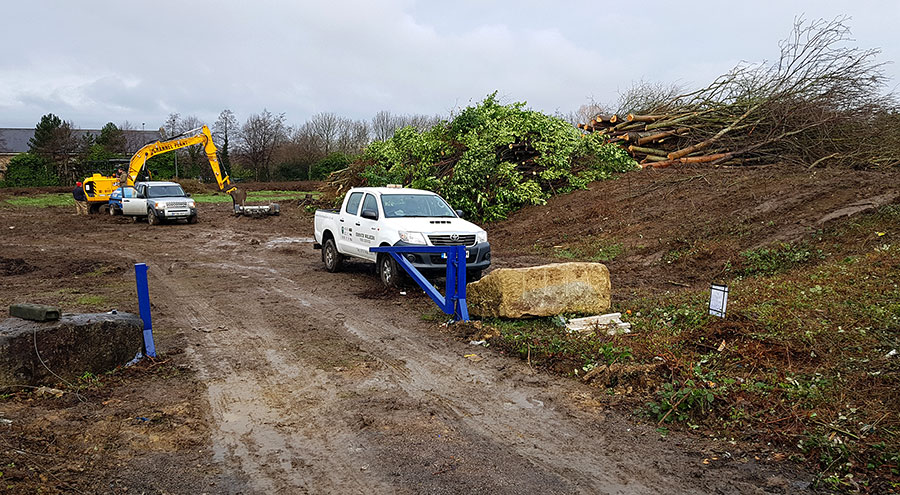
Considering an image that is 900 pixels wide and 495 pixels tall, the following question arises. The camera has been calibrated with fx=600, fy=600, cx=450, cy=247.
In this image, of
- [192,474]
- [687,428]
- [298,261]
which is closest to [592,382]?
[687,428]

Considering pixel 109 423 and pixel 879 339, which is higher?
pixel 879 339

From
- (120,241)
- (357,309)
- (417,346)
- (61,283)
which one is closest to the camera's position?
(417,346)

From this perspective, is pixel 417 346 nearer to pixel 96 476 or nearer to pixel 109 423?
pixel 109 423

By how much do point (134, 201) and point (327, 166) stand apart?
27085mm

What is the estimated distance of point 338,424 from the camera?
5.11 m

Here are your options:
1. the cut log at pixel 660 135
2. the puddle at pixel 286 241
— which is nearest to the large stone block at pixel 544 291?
the puddle at pixel 286 241

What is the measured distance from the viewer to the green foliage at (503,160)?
19719 mm

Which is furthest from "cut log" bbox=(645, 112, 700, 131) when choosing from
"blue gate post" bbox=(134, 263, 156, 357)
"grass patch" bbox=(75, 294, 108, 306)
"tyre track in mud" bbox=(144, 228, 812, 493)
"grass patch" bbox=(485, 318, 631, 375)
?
"blue gate post" bbox=(134, 263, 156, 357)

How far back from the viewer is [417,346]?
7500mm

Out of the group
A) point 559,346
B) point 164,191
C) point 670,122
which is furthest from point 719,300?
point 164,191

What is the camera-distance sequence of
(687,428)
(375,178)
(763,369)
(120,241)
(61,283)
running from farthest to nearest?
(375,178) < (120,241) < (61,283) < (763,369) < (687,428)

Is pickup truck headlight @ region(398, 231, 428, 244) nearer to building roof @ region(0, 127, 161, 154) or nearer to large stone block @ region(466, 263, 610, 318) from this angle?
large stone block @ region(466, 263, 610, 318)

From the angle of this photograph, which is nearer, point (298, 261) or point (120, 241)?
point (298, 261)

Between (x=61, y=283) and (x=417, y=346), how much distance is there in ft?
27.6
